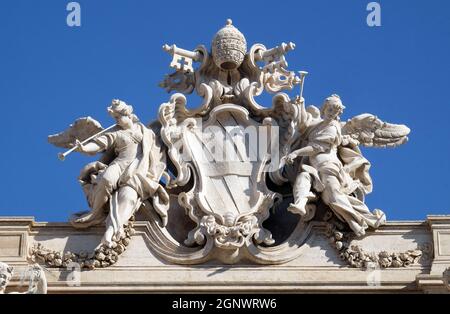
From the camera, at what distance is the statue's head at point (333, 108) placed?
109 ft

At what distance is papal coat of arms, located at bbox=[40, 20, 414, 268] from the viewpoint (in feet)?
108

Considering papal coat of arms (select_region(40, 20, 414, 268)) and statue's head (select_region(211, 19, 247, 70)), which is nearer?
papal coat of arms (select_region(40, 20, 414, 268))

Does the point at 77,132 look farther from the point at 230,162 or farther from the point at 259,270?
the point at 259,270

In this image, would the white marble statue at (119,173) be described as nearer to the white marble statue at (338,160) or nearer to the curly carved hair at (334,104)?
the white marble statue at (338,160)

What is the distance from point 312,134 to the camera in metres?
33.4

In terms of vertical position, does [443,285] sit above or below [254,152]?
below

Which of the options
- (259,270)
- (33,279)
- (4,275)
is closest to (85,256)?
(33,279)

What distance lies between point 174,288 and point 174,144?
7.43ft

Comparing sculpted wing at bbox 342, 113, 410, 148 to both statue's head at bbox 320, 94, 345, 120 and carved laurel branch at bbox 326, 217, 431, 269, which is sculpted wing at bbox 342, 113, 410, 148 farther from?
carved laurel branch at bbox 326, 217, 431, 269

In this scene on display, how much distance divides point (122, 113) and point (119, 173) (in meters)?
0.96

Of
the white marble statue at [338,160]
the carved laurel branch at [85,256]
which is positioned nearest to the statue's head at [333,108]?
the white marble statue at [338,160]

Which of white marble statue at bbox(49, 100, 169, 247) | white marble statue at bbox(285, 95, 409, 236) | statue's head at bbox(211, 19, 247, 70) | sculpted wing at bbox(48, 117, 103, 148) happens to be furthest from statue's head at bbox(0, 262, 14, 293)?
statue's head at bbox(211, 19, 247, 70)
